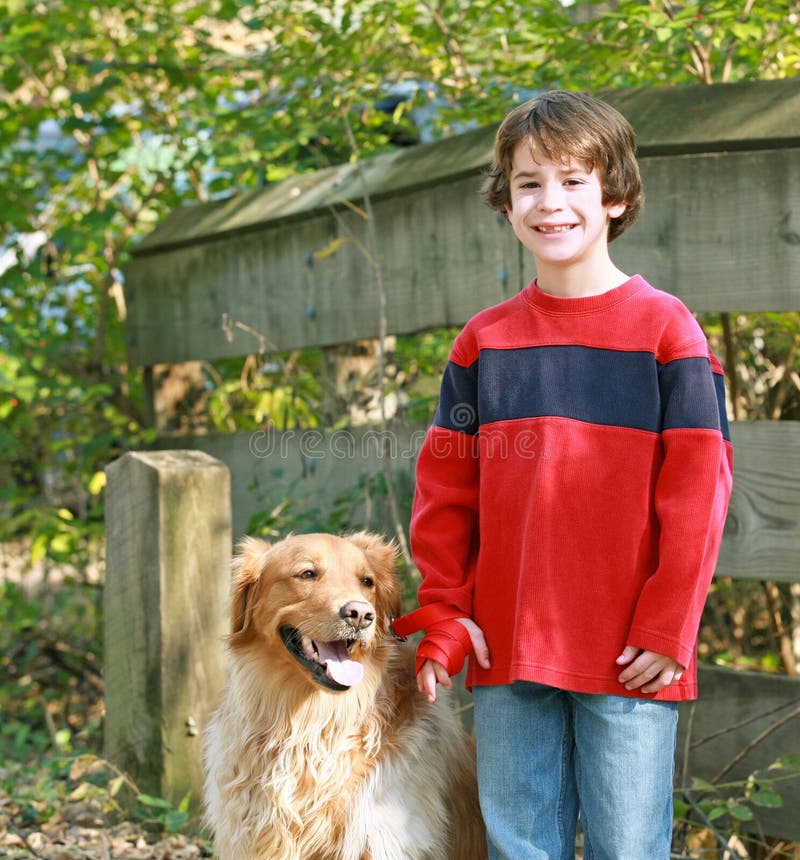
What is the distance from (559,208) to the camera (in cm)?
236

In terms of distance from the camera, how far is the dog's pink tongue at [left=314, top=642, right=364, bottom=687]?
105 inches

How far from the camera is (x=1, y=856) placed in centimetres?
333

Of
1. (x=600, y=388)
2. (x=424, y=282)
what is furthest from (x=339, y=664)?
(x=424, y=282)

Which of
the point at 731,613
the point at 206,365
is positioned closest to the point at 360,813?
the point at 731,613

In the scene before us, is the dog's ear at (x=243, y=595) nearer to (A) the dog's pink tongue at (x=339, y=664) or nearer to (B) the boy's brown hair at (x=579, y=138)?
(A) the dog's pink tongue at (x=339, y=664)

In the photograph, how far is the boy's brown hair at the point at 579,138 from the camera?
7.72 ft

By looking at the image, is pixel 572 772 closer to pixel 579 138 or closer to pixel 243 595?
pixel 243 595

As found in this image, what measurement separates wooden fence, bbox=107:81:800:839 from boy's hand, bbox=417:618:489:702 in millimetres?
912

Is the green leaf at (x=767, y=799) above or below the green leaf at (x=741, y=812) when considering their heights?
above

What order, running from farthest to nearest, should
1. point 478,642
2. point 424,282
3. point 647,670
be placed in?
point 424,282
point 478,642
point 647,670

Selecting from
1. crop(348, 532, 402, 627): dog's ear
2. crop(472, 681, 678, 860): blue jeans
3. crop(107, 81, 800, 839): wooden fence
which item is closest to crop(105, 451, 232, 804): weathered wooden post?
crop(107, 81, 800, 839): wooden fence

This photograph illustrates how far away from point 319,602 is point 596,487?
81 centimetres

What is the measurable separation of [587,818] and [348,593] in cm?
80

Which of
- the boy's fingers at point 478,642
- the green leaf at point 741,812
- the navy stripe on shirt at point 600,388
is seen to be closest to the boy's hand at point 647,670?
the boy's fingers at point 478,642
